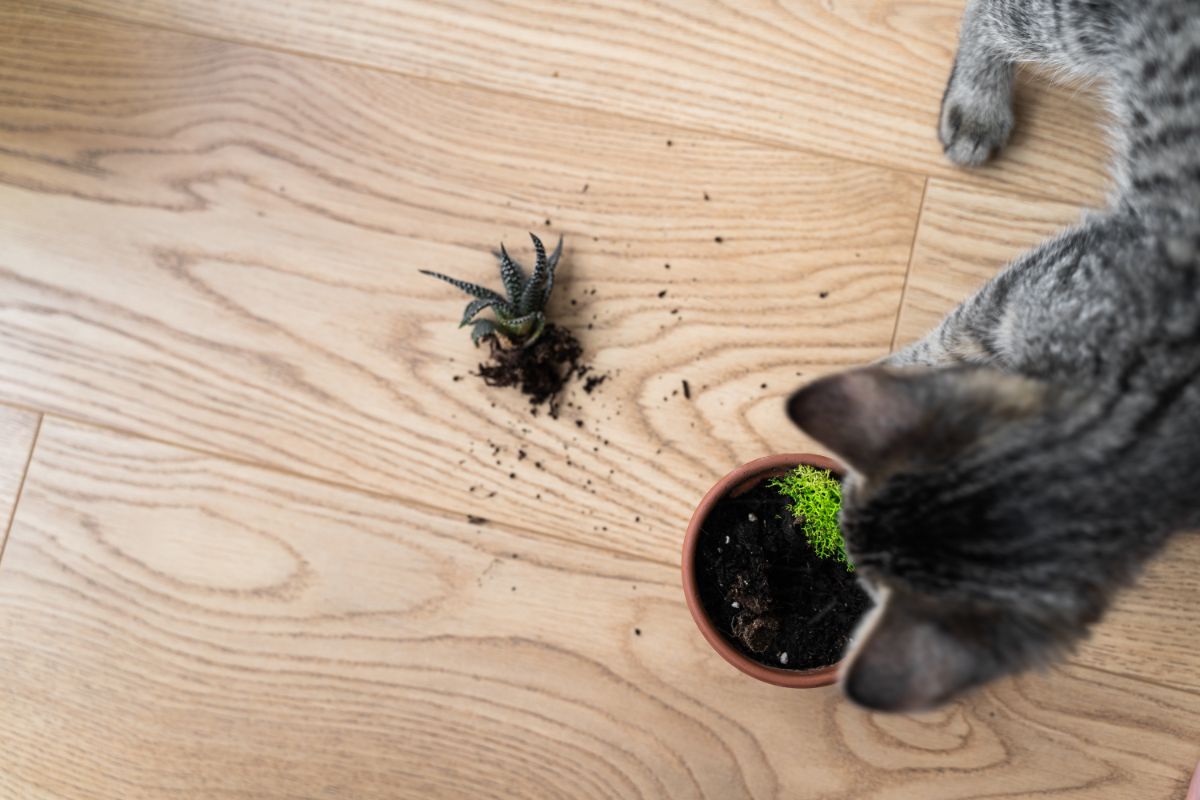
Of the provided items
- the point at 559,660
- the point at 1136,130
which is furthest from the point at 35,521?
the point at 1136,130

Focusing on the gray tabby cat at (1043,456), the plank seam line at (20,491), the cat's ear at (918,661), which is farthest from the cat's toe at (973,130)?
the plank seam line at (20,491)

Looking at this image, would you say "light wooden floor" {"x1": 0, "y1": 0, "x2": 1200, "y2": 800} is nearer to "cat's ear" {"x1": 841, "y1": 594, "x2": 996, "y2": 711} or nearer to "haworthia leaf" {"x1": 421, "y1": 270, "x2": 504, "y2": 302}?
"haworthia leaf" {"x1": 421, "y1": 270, "x2": 504, "y2": 302}

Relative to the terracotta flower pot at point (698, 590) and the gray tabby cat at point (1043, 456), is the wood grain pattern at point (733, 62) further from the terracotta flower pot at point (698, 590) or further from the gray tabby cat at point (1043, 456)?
the terracotta flower pot at point (698, 590)

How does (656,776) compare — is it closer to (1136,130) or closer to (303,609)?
(303,609)

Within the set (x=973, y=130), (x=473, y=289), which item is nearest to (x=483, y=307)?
(x=473, y=289)

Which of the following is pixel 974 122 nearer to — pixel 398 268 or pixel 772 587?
pixel 772 587

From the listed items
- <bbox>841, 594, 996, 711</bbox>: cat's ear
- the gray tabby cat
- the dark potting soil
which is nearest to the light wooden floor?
the dark potting soil
